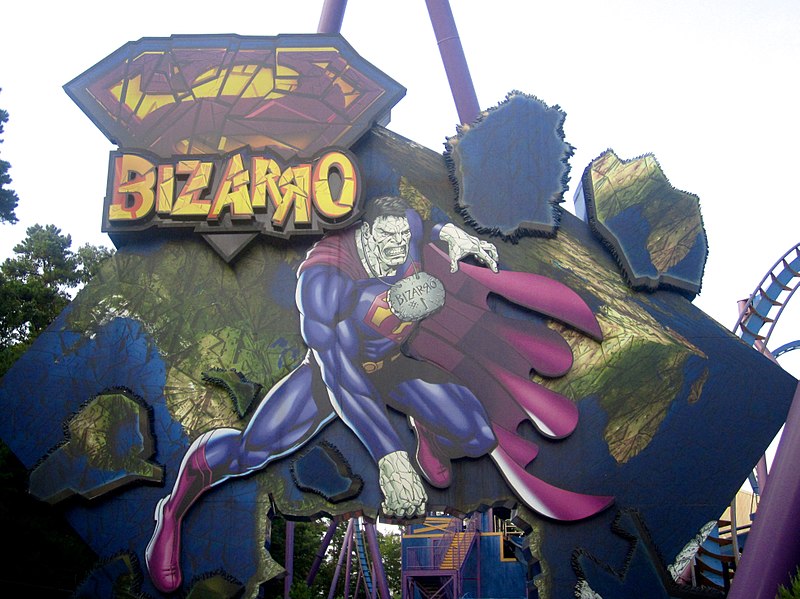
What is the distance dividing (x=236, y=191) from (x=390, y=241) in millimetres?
2607

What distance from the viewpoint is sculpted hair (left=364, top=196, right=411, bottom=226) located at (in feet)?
43.8

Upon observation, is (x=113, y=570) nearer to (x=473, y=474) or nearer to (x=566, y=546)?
(x=473, y=474)

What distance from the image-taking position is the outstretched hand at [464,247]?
13.0 meters

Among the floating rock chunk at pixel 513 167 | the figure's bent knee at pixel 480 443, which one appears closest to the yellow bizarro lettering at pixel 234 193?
the floating rock chunk at pixel 513 167

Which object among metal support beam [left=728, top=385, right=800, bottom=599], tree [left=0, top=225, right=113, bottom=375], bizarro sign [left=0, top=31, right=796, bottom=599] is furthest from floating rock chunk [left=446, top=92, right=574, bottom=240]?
tree [left=0, top=225, right=113, bottom=375]

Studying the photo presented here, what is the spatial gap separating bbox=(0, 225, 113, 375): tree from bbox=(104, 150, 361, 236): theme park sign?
6.17m

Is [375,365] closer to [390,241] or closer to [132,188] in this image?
[390,241]

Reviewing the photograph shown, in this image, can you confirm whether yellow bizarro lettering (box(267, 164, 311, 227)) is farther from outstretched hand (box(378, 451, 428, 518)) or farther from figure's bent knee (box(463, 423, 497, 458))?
figure's bent knee (box(463, 423, 497, 458))

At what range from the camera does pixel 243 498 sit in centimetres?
1175

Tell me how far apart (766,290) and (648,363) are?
283 inches

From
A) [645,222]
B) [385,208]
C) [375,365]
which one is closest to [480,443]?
[375,365]

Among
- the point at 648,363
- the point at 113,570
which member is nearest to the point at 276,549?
the point at 113,570

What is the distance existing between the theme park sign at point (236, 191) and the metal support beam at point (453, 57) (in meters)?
4.81

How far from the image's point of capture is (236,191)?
1329cm
